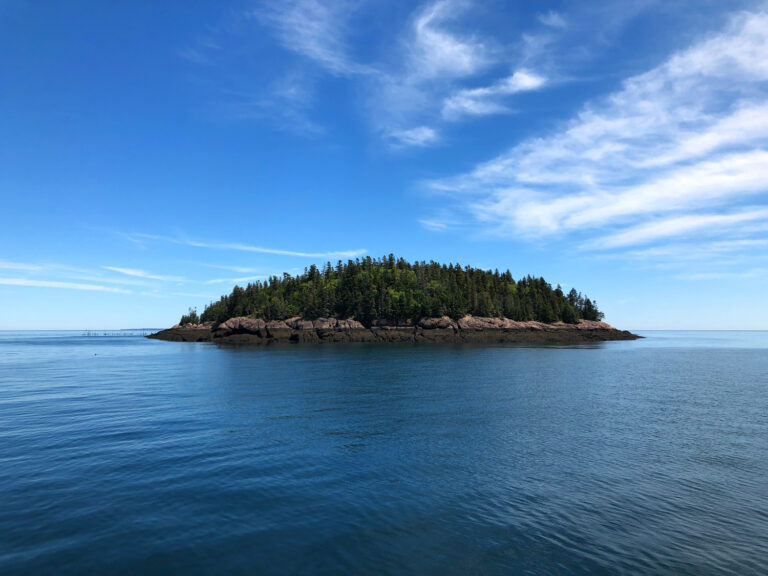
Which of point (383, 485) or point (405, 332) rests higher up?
point (405, 332)

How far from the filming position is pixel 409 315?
17488 cm

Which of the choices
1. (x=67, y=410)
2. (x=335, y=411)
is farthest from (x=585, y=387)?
(x=67, y=410)

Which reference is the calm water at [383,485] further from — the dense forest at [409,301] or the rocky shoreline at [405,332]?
the dense forest at [409,301]

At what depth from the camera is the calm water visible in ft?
45.7

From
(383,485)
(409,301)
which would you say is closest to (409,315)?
(409,301)

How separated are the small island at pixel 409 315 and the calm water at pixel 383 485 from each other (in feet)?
394

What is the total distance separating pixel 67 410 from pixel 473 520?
37350 millimetres

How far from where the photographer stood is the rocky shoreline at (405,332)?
517 ft

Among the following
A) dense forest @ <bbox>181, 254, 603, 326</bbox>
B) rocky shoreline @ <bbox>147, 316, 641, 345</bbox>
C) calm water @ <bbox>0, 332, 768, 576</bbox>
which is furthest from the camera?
dense forest @ <bbox>181, 254, 603, 326</bbox>

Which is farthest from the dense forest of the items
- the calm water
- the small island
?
the calm water

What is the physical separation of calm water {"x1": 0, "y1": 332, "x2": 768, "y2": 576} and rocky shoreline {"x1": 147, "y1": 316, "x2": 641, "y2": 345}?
4540 inches

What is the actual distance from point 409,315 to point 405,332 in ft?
43.3

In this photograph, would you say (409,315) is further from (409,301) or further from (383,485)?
(383,485)

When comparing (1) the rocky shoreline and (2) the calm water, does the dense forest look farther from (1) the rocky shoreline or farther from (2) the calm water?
(2) the calm water
